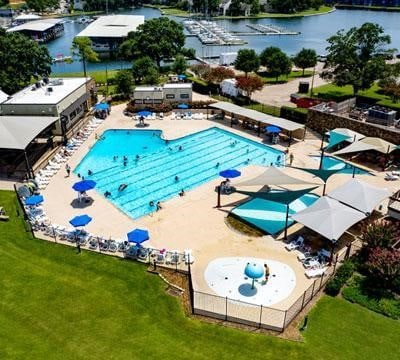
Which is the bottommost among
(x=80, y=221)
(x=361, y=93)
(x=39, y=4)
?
(x=80, y=221)

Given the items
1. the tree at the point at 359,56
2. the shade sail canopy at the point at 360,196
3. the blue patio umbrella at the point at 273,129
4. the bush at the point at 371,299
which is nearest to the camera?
the bush at the point at 371,299

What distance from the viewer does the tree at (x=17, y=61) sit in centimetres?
5844

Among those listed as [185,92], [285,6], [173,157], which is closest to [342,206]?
[173,157]

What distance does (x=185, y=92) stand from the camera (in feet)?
185

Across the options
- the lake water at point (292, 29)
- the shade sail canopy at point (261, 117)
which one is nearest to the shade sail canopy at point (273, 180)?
the shade sail canopy at point (261, 117)

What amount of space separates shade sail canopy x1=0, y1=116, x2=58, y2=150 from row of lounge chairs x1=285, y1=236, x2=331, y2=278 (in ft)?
85.2

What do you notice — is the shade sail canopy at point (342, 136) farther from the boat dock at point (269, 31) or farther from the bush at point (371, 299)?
the boat dock at point (269, 31)

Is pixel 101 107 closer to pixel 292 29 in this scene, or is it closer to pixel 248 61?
pixel 248 61

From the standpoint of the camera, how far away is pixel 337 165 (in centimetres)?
4094

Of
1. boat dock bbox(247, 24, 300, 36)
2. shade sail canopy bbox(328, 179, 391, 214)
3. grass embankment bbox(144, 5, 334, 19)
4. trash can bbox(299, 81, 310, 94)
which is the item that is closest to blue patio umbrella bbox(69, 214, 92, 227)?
shade sail canopy bbox(328, 179, 391, 214)

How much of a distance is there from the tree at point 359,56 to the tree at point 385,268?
33.1 meters

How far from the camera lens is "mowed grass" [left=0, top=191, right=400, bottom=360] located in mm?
19938

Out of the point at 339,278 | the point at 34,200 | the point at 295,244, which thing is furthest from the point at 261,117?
the point at 34,200

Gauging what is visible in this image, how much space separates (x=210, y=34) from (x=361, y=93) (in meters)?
73.4
